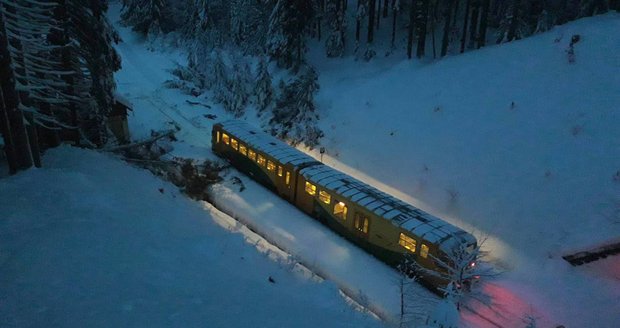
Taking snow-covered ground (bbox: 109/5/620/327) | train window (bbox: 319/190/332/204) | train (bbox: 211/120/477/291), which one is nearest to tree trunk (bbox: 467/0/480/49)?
snow-covered ground (bbox: 109/5/620/327)

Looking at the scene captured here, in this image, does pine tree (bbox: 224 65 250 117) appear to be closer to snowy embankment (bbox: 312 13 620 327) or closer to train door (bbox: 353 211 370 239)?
snowy embankment (bbox: 312 13 620 327)

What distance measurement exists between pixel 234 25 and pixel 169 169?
1035 inches

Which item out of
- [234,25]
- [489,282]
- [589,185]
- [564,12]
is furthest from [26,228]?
[564,12]

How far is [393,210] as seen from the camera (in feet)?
57.8

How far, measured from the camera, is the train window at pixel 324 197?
773 inches

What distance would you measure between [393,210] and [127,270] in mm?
10780

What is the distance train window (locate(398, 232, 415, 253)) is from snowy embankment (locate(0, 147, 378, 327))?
587 centimetres

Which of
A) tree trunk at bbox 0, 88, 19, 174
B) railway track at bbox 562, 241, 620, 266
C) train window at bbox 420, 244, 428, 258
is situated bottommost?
railway track at bbox 562, 241, 620, 266

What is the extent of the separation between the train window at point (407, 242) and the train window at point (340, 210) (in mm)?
2938

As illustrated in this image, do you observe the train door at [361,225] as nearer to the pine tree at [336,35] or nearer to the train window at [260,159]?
the train window at [260,159]

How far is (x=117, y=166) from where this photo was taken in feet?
54.0

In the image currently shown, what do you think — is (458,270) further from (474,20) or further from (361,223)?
(474,20)

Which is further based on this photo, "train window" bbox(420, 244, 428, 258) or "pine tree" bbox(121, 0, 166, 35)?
"pine tree" bbox(121, 0, 166, 35)

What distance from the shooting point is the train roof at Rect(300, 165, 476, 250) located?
1605cm
